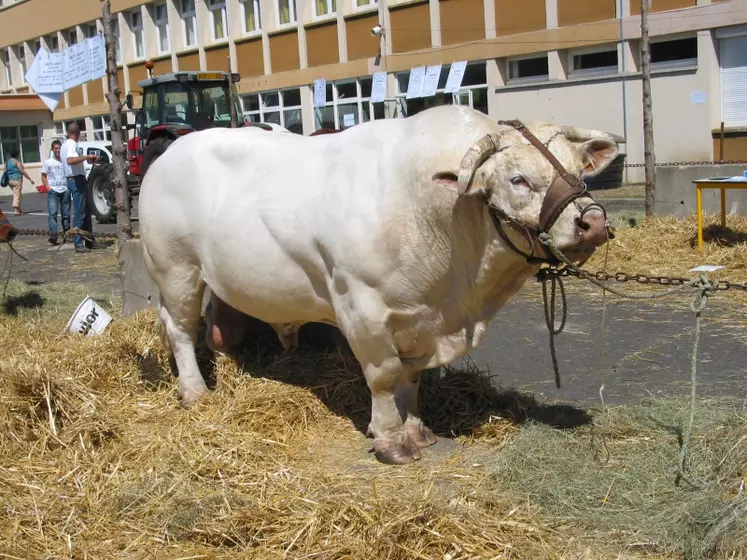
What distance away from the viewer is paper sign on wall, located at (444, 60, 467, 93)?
22.4 m

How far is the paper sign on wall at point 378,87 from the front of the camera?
2408 centimetres

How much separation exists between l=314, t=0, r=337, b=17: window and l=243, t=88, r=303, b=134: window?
2.36m

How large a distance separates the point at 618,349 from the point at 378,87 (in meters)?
18.1

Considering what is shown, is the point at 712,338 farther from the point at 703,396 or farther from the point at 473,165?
the point at 473,165

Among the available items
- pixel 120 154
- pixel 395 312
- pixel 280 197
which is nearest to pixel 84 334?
pixel 120 154

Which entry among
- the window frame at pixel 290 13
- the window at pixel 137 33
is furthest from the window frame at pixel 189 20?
the window frame at pixel 290 13

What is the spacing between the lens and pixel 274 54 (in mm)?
29219

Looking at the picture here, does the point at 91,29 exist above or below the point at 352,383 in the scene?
above

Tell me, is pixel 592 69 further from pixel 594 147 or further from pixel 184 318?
pixel 594 147

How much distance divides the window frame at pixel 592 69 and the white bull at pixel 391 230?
54.9 feet

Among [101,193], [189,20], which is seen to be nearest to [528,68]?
[101,193]

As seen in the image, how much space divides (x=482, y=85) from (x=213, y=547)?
20.7 m

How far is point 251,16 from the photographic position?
1194 inches

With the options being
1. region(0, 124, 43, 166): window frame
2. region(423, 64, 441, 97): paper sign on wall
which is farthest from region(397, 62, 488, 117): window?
region(0, 124, 43, 166): window frame
